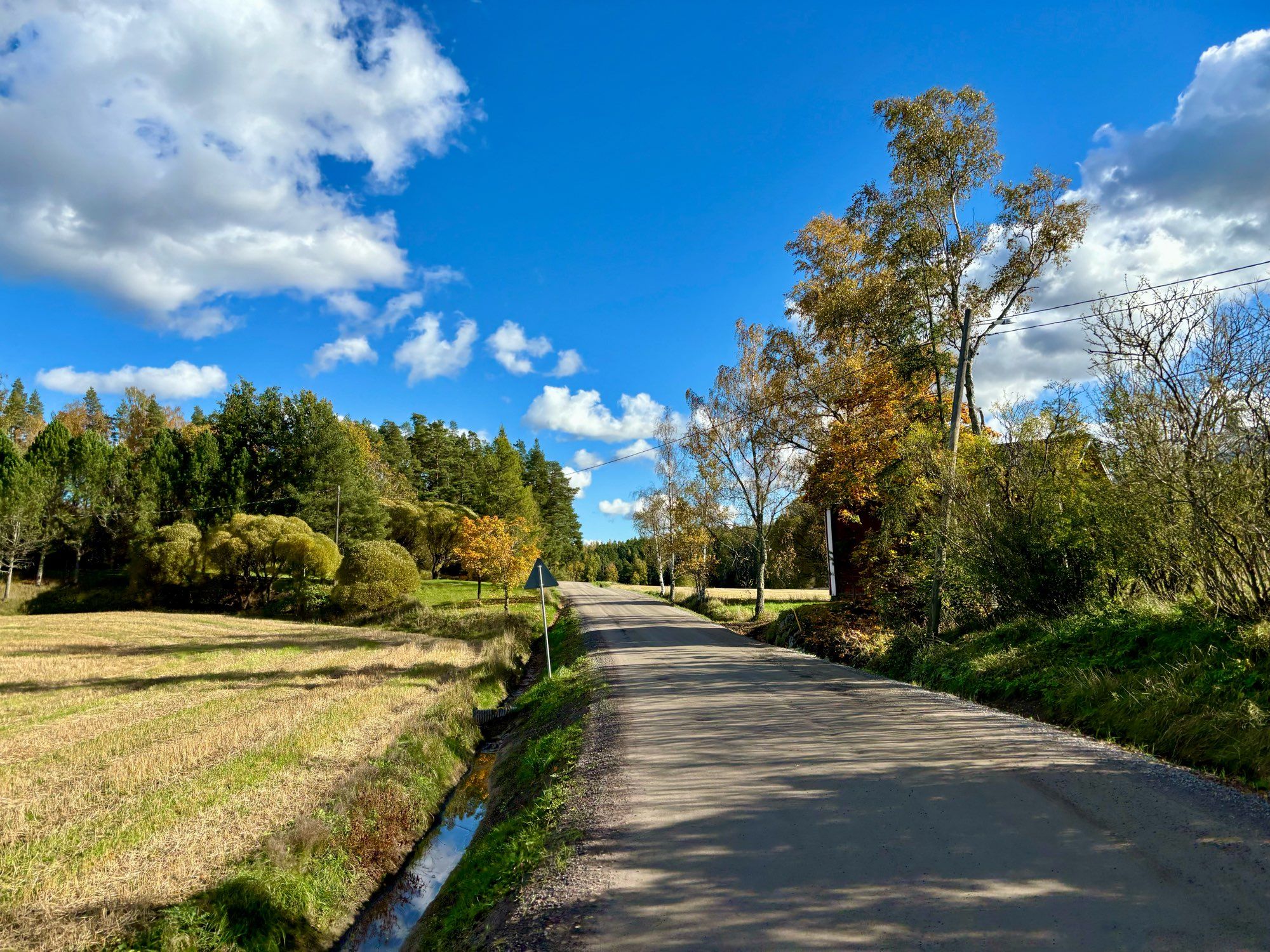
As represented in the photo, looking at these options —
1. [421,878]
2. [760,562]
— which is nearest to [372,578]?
[760,562]

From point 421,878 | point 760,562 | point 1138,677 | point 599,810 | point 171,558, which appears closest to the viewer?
point 599,810

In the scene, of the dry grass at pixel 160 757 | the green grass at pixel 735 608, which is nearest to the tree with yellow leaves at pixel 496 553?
the green grass at pixel 735 608

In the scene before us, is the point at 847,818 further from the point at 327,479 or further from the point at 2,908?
the point at 327,479

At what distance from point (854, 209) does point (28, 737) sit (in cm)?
2007

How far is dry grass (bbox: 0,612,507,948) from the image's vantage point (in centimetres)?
531

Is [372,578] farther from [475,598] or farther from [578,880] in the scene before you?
[578,880]

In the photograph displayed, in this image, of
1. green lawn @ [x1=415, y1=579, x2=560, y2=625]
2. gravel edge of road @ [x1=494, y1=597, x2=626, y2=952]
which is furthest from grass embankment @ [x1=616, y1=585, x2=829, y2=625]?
gravel edge of road @ [x1=494, y1=597, x2=626, y2=952]

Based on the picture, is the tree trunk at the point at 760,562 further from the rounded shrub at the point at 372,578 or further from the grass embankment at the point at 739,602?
the rounded shrub at the point at 372,578

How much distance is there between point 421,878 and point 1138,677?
Answer: 28.0 ft

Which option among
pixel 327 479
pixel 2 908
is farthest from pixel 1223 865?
pixel 327 479

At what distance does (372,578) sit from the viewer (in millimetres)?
32812

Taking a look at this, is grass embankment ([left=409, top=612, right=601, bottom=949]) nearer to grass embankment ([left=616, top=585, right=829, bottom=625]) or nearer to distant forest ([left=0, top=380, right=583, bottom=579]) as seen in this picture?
grass embankment ([left=616, top=585, right=829, bottom=625])

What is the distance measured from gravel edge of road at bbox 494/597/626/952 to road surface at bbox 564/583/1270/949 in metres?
0.09

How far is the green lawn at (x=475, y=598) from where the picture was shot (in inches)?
1393
